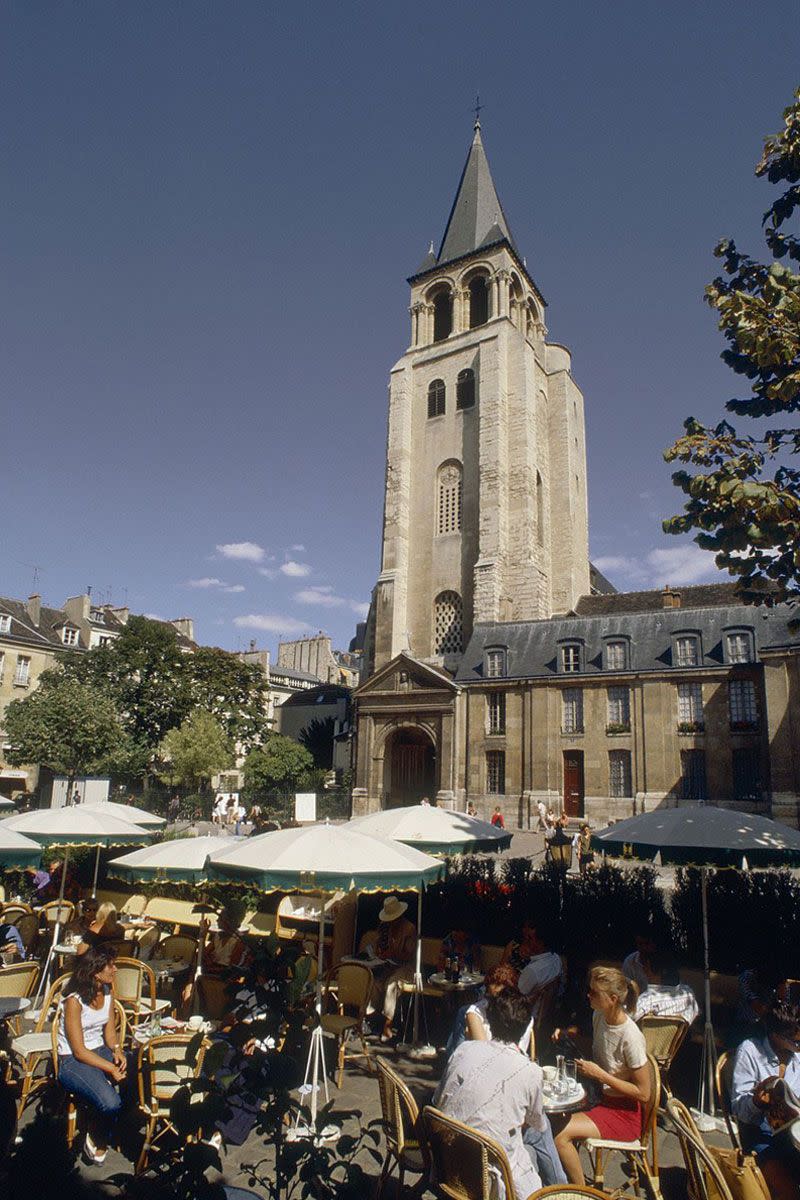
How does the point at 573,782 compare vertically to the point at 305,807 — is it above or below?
above

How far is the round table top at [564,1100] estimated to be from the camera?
4.80 m

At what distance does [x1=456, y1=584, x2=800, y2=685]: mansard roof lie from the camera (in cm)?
2841

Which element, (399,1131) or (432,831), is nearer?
(399,1131)

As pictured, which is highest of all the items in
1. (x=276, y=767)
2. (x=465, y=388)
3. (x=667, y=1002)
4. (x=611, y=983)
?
(x=465, y=388)

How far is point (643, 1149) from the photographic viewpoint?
4609 mm

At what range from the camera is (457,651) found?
130ft

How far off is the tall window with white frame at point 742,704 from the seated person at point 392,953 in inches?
872

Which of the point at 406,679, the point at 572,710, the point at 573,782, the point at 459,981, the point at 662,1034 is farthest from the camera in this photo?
the point at 406,679

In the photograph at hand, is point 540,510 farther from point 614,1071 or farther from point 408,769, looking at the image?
point 614,1071

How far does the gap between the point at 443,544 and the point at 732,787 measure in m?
20.6

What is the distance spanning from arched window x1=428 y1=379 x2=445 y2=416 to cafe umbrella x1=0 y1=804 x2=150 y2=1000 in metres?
37.6

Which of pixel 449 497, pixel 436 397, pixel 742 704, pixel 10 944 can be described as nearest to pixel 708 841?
pixel 10 944

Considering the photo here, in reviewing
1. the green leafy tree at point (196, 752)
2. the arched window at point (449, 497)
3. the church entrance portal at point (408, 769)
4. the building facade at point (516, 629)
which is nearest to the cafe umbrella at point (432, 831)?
the building facade at point (516, 629)

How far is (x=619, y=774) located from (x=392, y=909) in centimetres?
2228
